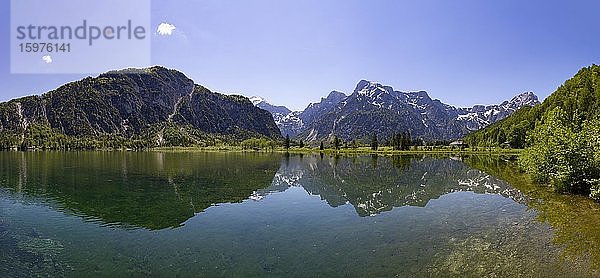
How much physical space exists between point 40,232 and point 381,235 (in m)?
27.7

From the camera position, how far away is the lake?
22359 mm

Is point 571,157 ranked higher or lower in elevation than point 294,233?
higher

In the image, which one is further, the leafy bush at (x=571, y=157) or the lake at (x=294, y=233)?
the leafy bush at (x=571, y=157)

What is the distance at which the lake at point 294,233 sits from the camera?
22.4 m

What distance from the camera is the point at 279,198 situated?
173 ft

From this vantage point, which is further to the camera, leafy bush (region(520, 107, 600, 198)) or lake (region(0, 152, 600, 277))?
leafy bush (region(520, 107, 600, 198))

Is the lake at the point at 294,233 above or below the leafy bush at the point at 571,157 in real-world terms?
below

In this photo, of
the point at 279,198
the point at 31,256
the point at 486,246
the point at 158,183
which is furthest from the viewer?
the point at 158,183

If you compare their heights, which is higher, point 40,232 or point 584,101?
point 584,101

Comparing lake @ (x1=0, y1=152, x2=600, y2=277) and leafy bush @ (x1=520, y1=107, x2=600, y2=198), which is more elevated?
leafy bush @ (x1=520, y1=107, x2=600, y2=198)

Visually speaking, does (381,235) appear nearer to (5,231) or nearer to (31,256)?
(31,256)

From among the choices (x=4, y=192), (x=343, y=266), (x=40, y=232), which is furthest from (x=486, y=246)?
(x=4, y=192)

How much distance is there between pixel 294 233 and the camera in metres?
31.9

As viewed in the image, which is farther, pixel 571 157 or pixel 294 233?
pixel 571 157
